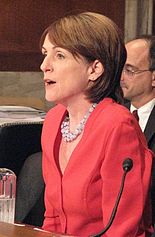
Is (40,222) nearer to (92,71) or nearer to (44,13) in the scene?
(92,71)

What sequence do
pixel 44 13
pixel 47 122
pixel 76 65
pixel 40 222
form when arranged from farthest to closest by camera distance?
1. pixel 44 13
2. pixel 40 222
3. pixel 47 122
4. pixel 76 65

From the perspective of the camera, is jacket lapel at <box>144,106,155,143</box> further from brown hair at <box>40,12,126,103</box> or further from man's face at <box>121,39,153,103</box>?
brown hair at <box>40,12,126,103</box>

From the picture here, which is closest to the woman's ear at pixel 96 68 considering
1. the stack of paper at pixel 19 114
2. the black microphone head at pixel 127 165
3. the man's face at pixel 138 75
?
the black microphone head at pixel 127 165

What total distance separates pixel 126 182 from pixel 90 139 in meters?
0.16

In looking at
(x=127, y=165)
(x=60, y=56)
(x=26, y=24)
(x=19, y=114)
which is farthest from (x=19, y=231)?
(x=26, y=24)

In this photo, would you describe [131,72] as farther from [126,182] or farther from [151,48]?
[126,182]

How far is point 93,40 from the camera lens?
2.01 m

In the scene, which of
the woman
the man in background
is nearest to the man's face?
the man in background

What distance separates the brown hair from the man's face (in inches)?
40.5

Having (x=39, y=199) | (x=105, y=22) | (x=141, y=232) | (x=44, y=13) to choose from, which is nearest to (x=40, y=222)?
(x=39, y=199)

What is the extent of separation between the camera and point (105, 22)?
6.62 feet

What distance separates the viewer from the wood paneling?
411 centimetres

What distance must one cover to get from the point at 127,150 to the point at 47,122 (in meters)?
0.39

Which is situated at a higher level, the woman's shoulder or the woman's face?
the woman's face
